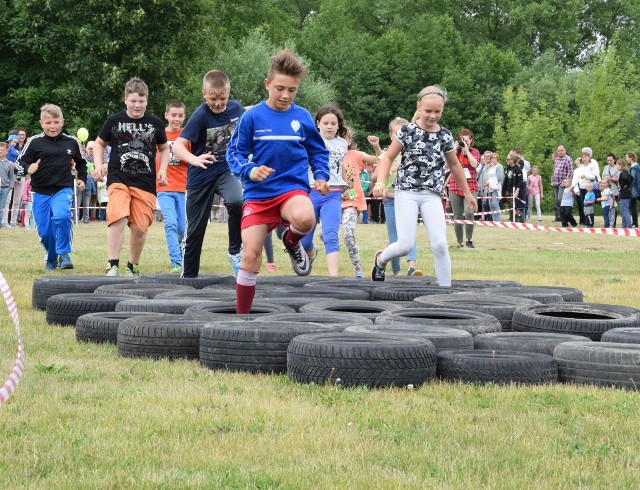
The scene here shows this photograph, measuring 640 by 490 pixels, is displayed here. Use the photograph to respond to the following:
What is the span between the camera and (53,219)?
13.1m

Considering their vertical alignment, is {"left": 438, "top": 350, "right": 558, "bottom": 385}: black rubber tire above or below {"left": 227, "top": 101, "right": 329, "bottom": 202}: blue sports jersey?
below

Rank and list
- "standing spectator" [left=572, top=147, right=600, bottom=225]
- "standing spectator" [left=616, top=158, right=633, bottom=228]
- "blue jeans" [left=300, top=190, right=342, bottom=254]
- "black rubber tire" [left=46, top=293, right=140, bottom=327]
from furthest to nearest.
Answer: "standing spectator" [left=572, top=147, right=600, bottom=225]
"standing spectator" [left=616, top=158, right=633, bottom=228]
"blue jeans" [left=300, top=190, right=342, bottom=254]
"black rubber tire" [left=46, top=293, right=140, bottom=327]

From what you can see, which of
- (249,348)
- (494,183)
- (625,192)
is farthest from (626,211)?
(249,348)

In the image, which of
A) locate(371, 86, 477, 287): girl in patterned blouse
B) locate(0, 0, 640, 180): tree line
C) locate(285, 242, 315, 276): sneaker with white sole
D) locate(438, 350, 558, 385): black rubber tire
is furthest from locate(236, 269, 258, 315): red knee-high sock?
locate(0, 0, 640, 180): tree line

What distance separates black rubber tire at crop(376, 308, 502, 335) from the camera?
22.6ft

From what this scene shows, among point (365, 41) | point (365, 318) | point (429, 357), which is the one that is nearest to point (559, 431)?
point (429, 357)

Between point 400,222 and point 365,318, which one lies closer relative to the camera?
point 365,318

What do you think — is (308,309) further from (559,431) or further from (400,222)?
(559,431)

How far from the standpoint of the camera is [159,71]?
43094 mm

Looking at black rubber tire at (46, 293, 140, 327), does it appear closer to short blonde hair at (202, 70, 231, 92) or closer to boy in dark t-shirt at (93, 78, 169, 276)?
short blonde hair at (202, 70, 231, 92)

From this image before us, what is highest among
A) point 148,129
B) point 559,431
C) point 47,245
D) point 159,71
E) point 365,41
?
point 365,41

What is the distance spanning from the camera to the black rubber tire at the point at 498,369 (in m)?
5.63

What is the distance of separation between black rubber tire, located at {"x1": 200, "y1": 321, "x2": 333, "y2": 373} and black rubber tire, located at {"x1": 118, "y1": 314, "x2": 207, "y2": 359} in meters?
0.37

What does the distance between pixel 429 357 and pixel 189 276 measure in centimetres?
523
